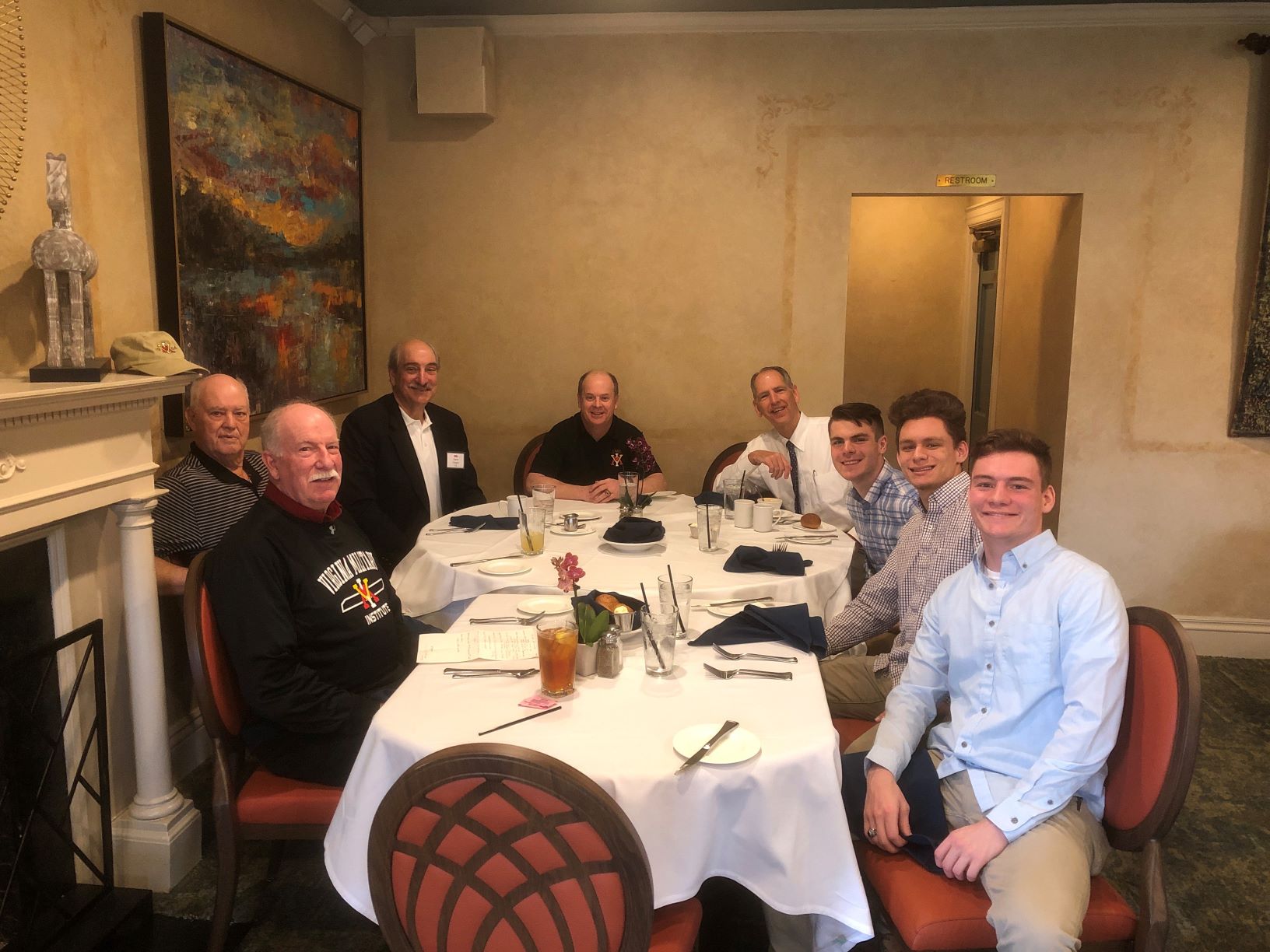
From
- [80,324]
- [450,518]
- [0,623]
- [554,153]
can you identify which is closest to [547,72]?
[554,153]

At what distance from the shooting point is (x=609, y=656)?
1.99m

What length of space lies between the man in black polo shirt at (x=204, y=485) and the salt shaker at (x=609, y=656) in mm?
1436

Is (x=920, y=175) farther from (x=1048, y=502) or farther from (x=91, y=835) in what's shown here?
(x=91, y=835)

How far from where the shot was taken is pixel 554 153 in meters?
4.71

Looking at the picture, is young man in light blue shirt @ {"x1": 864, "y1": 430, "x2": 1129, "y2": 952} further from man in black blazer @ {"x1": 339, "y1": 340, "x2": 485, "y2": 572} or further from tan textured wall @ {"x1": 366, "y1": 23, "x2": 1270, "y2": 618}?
tan textured wall @ {"x1": 366, "y1": 23, "x2": 1270, "y2": 618}

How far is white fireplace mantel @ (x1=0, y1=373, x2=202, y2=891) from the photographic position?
213 cm

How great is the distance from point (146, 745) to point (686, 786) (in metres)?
1.68

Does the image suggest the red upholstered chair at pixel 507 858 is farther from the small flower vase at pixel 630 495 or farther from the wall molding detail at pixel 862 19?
the wall molding detail at pixel 862 19

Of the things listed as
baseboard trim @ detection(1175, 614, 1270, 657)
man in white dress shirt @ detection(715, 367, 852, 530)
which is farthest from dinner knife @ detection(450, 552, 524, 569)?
baseboard trim @ detection(1175, 614, 1270, 657)

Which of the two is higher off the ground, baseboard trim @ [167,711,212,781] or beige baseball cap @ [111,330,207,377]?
beige baseball cap @ [111,330,207,377]

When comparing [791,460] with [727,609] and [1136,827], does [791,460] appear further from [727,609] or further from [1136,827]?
[1136,827]

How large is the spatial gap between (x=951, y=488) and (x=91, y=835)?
238cm

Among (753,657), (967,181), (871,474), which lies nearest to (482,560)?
(753,657)

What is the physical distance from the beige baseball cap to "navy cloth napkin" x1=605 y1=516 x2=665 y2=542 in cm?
127
